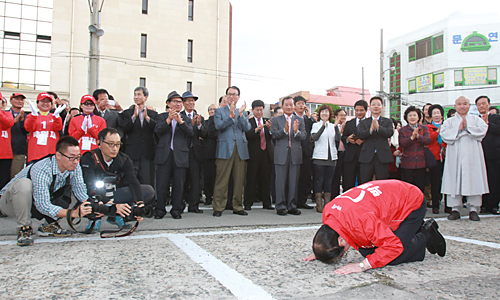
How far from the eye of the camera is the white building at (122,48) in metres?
19.7

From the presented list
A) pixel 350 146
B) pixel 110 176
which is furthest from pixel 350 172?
pixel 110 176

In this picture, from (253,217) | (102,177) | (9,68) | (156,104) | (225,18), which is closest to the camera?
(102,177)

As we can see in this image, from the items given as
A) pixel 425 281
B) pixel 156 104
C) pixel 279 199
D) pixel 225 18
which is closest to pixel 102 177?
pixel 279 199

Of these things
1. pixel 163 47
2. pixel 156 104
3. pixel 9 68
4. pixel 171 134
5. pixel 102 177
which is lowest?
pixel 102 177

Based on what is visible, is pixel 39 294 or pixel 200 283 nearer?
pixel 39 294

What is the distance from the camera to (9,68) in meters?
19.6

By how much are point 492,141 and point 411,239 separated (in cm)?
417

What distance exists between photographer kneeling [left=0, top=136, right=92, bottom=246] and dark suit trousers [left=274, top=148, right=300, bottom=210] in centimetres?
296

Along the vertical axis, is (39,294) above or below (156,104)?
below

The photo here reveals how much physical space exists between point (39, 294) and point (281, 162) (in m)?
4.13

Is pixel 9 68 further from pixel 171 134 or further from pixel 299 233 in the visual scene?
pixel 299 233

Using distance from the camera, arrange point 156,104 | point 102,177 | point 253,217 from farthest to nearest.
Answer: point 156,104
point 253,217
point 102,177

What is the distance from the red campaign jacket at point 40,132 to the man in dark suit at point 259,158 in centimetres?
317

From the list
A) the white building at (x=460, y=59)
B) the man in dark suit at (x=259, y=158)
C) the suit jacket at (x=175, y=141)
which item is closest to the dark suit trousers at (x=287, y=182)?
the man in dark suit at (x=259, y=158)
